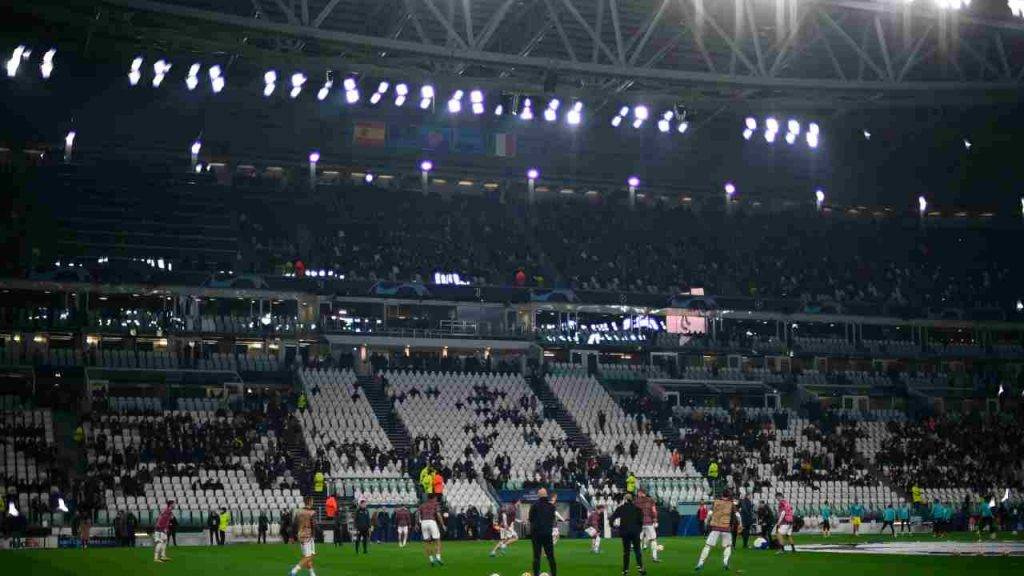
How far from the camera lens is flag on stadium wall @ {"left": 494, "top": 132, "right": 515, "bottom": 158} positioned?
80.9 m

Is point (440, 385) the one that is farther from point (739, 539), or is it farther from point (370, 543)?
point (739, 539)

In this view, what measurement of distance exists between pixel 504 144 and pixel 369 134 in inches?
312

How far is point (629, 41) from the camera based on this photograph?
63.3 m

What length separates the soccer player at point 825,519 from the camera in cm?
5438

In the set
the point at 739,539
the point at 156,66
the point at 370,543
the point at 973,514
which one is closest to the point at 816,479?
the point at 973,514

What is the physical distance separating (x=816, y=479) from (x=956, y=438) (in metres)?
10.6

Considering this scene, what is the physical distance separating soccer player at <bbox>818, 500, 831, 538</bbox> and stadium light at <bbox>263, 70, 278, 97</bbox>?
106 feet

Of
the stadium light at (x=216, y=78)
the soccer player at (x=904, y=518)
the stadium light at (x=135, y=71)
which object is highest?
the stadium light at (x=135, y=71)

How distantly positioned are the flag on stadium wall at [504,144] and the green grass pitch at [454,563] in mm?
41028

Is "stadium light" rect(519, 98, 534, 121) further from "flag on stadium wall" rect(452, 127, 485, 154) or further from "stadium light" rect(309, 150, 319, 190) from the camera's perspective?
"stadium light" rect(309, 150, 319, 190)

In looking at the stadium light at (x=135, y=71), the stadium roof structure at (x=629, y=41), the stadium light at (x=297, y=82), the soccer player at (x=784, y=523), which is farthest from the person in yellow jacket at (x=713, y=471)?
the stadium light at (x=135, y=71)

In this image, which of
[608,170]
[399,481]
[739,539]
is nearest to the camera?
[739,539]

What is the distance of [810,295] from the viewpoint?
79750 mm

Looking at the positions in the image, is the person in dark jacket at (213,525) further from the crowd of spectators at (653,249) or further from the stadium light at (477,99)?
the stadium light at (477,99)
